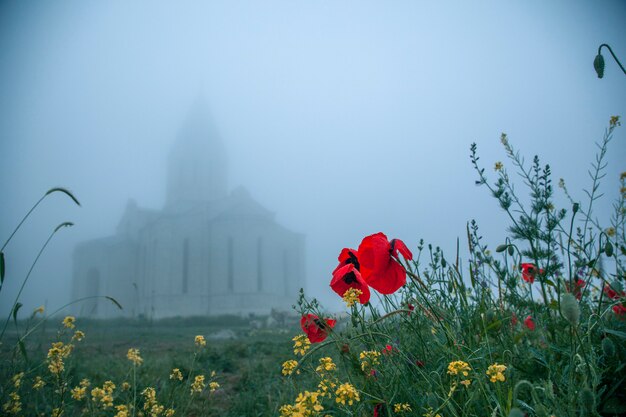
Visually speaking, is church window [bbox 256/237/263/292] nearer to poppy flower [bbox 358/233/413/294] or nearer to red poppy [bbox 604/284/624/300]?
red poppy [bbox 604/284/624/300]

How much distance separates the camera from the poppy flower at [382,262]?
1.49 meters

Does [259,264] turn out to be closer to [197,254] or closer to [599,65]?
[197,254]

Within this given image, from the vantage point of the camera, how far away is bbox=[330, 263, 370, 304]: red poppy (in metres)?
1.60

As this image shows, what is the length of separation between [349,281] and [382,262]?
244 millimetres

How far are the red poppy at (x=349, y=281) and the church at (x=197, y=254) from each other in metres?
34.3

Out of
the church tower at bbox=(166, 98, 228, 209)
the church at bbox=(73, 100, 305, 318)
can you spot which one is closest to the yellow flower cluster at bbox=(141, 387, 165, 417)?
the church at bbox=(73, 100, 305, 318)

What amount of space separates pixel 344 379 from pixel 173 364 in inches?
104

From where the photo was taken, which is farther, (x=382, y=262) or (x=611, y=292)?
(x=611, y=292)

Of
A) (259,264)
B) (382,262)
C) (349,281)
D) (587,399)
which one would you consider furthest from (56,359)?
(259,264)

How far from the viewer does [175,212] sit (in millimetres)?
41594

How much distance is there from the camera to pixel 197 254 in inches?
1553

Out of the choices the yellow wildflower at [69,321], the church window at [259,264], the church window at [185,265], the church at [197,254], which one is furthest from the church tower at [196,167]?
the yellow wildflower at [69,321]

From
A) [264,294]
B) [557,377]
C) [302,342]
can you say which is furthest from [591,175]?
[264,294]

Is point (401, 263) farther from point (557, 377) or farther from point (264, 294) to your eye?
point (264, 294)
